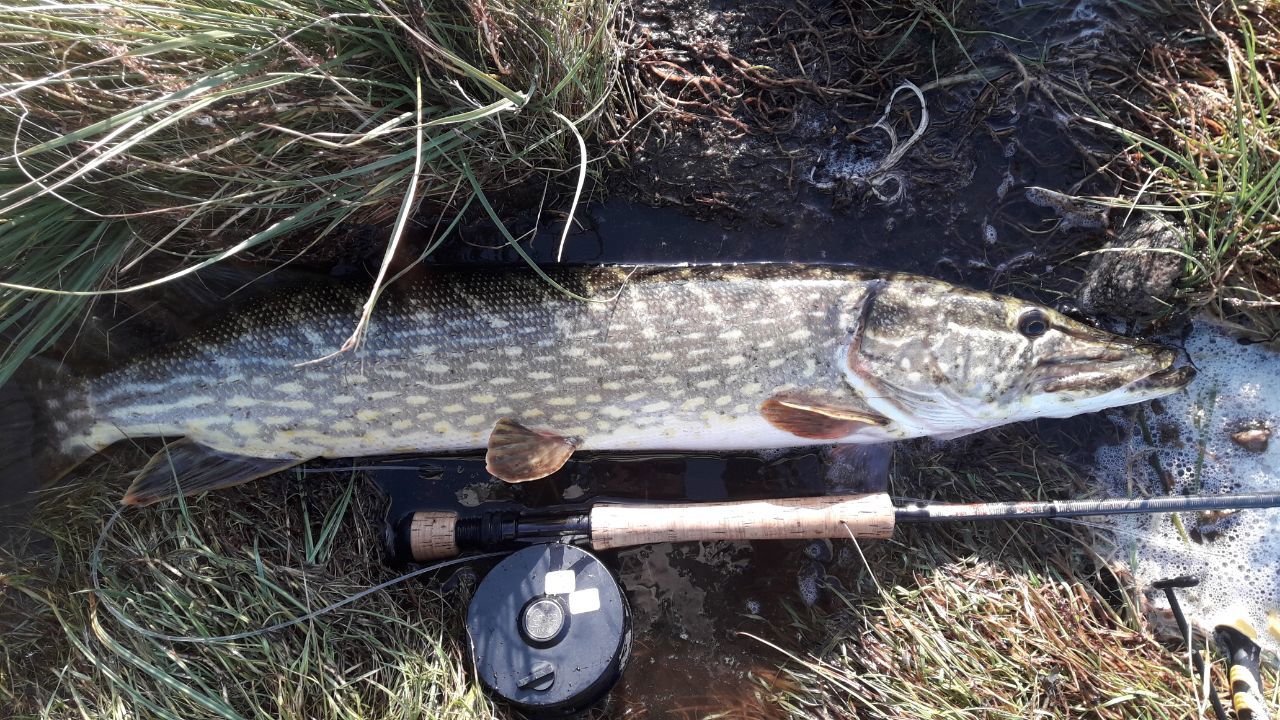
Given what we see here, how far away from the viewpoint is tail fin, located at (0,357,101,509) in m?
1.71

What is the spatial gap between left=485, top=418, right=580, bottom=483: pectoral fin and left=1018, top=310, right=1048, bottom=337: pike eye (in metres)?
1.25

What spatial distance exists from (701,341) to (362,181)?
938 millimetres

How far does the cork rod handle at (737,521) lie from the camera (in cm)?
167

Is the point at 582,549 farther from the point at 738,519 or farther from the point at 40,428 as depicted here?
the point at 40,428

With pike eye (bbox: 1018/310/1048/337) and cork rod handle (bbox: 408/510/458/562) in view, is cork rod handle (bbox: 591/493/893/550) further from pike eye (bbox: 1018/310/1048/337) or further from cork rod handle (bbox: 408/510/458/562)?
pike eye (bbox: 1018/310/1048/337)

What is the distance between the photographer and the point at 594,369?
171 cm

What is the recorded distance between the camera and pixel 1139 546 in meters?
1.90

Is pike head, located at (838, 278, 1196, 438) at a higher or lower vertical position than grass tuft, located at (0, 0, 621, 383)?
lower

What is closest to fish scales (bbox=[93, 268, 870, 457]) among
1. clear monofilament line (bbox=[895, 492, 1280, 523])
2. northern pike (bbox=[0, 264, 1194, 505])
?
northern pike (bbox=[0, 264, 1194, 505])

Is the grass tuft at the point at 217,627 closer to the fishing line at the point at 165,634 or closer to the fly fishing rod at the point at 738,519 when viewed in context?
the fishing line at the point at 165,634

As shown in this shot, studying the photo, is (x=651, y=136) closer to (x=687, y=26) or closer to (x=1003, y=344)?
(x=687, y=26)

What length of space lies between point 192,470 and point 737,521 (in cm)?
151

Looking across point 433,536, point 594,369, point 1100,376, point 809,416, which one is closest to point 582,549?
point 433,536

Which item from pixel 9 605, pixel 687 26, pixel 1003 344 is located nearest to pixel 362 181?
pixel 687 26
